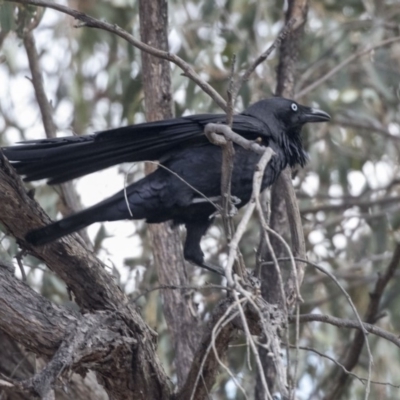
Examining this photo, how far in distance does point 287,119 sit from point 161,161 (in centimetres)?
67

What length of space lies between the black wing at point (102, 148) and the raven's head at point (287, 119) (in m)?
0.23

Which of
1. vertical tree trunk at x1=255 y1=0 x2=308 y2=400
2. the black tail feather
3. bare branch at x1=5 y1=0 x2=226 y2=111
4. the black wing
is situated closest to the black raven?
the black wing

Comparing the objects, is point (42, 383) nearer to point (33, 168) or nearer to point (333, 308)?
point (33, 168)

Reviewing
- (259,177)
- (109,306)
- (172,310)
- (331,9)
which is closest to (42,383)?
(109,306)

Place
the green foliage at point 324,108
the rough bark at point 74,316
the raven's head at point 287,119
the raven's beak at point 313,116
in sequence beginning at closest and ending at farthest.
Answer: the rough bark at point 74,316
the raven's head at point 287,119
the raven's beak at point 313,116
the green foliage at point 324,108

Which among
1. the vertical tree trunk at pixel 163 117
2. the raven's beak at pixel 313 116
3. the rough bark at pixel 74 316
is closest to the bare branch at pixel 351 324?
the rough bark at pixel 74 316

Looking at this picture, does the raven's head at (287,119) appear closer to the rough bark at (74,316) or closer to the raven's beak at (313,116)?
the raven's beak at (313,116)

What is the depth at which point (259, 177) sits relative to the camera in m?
2.16

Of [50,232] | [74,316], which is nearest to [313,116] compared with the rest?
[50,232]

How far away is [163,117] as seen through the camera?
163 inches

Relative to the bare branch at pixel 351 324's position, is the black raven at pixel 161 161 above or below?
above

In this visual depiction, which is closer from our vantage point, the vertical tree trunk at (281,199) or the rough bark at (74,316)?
the rough bark at (74,316)

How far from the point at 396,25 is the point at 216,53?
1.25 m

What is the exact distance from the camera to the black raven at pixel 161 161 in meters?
3.40
